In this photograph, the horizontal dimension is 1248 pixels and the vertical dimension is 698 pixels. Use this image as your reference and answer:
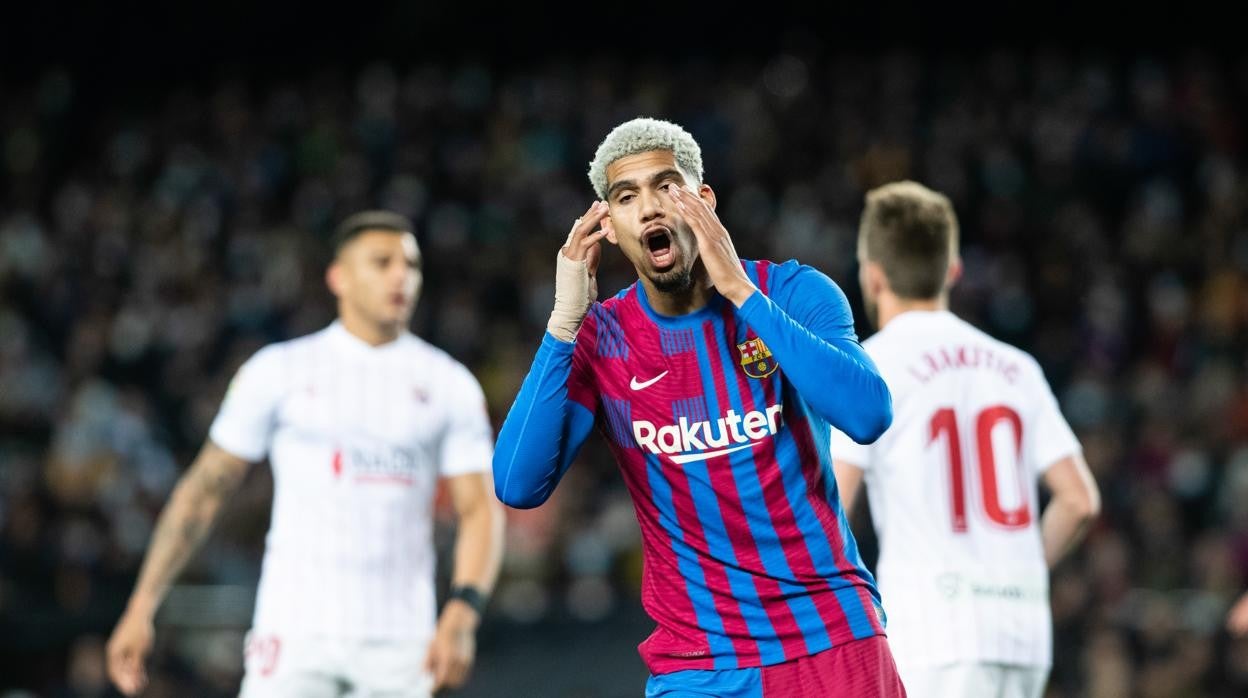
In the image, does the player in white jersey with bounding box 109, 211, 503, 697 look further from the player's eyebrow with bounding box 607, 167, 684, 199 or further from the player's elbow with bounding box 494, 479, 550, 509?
the player's eyebrow with bounding box 607, 167, 684, 199

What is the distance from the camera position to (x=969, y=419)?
5.02 meters

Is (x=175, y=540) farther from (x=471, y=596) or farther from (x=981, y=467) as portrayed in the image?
(x=981, y=467)

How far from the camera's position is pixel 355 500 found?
19.6 ft

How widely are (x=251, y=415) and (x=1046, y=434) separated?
9.91 feet

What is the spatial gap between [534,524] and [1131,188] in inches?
323

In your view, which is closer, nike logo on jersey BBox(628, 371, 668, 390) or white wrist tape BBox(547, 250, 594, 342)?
white wrist tape BBox(547, 250, 594, 342)

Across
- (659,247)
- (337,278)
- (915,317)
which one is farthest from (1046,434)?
(337,278)

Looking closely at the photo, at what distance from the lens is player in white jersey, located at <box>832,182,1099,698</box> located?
4.92 metres

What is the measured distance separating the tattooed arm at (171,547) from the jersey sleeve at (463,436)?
0.80 meters

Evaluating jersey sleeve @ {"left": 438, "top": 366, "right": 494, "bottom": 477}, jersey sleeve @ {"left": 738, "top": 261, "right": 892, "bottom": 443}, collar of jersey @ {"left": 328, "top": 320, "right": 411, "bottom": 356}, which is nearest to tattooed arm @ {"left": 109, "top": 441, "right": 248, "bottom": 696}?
collar of jersey @ {"left": 328, "top": 320, "right": 411, "bottom": 356}

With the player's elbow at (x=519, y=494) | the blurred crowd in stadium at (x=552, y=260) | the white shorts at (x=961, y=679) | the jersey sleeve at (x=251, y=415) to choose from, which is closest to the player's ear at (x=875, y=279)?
the white shorts at (x=961, y=679)

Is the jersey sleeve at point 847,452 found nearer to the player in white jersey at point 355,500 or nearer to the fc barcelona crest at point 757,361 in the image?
the fc barcelona crest at point 757,361

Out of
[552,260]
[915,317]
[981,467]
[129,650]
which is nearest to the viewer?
[981,467]

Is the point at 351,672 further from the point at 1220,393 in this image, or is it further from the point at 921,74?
the point at 921,74
